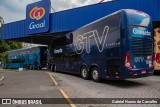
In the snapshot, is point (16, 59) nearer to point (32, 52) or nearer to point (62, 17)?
point (32, 52)

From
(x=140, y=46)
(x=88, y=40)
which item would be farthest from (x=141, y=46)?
(x=88, y=40)

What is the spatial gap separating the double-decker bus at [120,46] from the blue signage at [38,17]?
1666 centimetres

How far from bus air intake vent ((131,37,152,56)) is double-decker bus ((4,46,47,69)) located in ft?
79.9

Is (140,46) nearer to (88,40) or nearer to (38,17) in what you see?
(88,40)

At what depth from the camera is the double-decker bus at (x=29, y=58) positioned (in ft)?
119

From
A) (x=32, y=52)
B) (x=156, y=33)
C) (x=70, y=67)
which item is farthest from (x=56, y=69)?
(x=32, y=52)

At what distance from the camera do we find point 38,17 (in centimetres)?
→ 3331

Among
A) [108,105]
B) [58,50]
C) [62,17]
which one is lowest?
[108,105]

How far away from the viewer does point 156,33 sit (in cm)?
1888

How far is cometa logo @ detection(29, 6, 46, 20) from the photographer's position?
32750mm

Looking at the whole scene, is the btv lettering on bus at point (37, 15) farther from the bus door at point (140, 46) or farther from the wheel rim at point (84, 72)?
the bus door at point (140, 46)

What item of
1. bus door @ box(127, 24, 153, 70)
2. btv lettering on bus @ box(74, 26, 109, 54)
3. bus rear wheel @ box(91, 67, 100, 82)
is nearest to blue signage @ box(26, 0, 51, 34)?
btv lettering on bus @ box(74, 26, 109, 54)

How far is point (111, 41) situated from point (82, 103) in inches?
211

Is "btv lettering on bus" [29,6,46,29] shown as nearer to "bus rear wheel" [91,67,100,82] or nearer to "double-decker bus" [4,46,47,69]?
"double-decker bus" [4,46,47,69]
